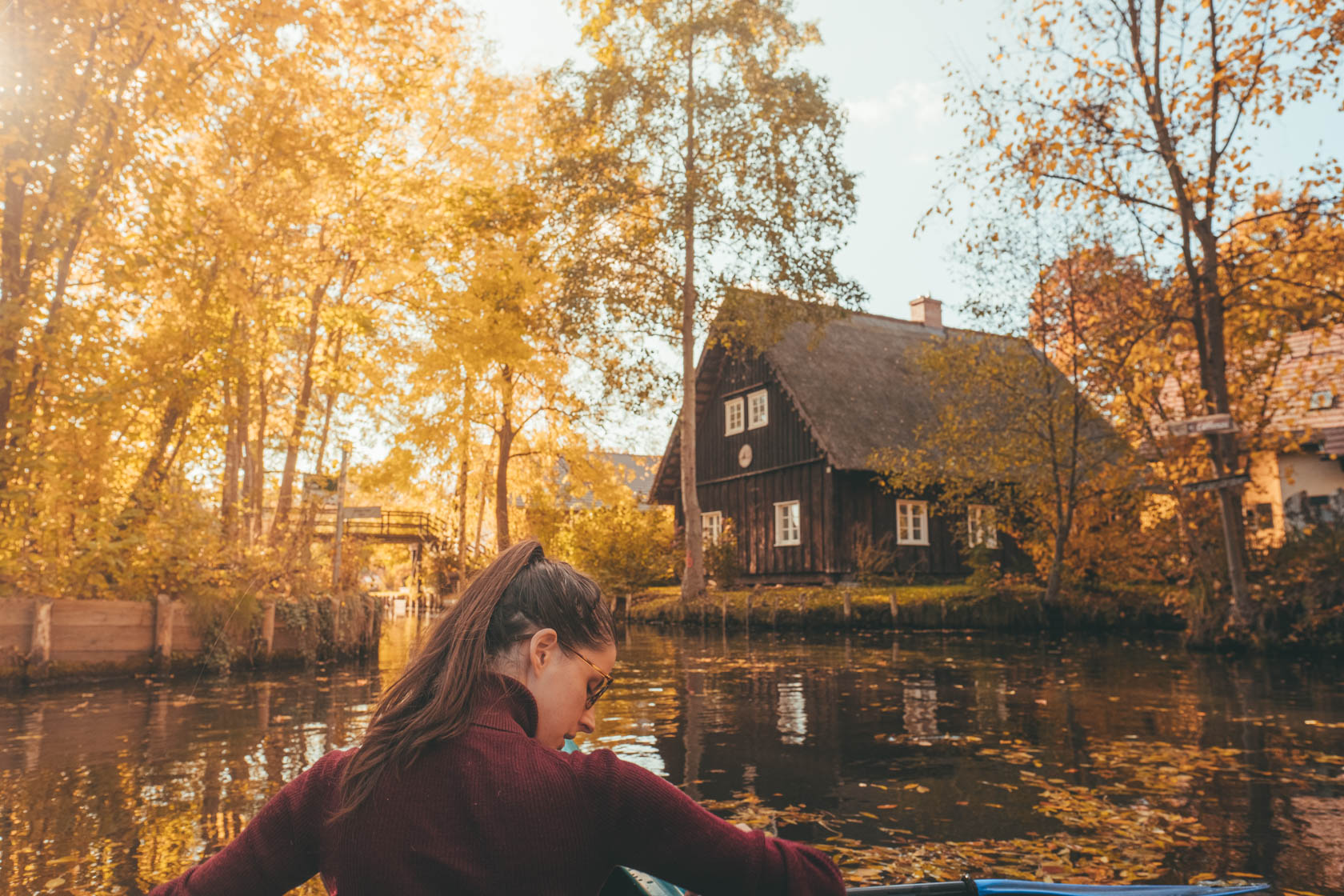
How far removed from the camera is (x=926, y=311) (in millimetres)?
38156

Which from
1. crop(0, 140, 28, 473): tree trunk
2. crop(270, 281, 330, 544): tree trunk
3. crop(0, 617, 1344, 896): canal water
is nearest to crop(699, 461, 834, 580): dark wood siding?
crop(0, 617, 1344, 896): canal water

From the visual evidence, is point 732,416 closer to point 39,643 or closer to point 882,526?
point 882,526

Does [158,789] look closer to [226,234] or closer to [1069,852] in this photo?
[1069,852]

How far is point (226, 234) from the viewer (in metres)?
Result: 12.3

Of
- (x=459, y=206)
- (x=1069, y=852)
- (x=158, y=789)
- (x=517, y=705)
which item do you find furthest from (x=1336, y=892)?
(x=459, y=206)

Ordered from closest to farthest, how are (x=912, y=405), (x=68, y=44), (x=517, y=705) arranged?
(x=517, y=705), (x=68, y=44), (x=912, y=405)

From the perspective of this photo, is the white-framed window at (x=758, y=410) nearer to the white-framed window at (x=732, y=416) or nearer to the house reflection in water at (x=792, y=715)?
the white-framed window at (x=732, y=416)

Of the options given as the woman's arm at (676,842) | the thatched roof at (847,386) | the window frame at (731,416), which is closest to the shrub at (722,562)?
the thatched roof at (847,386)

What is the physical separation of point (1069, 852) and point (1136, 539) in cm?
1688

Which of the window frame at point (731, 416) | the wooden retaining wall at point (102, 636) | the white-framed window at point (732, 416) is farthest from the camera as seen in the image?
the white-framed window at point (732, 416)

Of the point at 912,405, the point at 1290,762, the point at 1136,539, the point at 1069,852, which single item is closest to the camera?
the point at 1069,852

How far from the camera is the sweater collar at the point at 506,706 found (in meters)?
1.70

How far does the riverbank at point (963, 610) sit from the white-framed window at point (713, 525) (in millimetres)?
7986

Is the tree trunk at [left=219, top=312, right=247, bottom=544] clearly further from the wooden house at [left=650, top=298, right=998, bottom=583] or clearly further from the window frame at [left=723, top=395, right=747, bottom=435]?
the window frame at [left=723, top=395, right=747, bottom=435]
